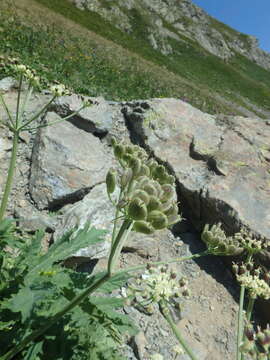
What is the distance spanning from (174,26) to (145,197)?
82.9 meters

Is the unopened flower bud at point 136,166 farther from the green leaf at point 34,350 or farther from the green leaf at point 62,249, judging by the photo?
the green leaf at point 34,350

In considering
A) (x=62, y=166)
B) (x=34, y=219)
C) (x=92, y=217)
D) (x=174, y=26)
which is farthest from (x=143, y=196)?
(x=174, y=26)

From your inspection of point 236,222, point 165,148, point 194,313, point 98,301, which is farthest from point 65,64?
point 98,301

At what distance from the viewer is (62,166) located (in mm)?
6898

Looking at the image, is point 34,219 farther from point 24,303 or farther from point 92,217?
point 24,303

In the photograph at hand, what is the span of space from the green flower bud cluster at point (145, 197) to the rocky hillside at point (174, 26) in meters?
45.8

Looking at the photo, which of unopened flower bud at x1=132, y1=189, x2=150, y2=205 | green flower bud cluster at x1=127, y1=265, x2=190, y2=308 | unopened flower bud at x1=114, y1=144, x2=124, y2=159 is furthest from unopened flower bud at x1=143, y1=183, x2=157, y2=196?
green flower bud cluster at x1=127, y1=265, x2=190, y2=308

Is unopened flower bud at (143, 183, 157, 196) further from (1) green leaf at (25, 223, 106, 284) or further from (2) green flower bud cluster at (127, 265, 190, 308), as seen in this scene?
(1) green leaf at (25, 223, 106, 284)

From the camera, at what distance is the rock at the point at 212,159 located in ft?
23.0

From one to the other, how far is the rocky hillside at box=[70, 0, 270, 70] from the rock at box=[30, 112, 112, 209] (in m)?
41.3

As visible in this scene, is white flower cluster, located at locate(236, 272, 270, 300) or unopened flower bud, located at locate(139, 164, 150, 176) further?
white flower cluster, located at locate(236, 272, 270, 300)

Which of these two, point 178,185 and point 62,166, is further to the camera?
point 178,185

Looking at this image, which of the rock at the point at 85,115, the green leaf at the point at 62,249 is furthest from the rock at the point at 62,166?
the green leaf at the point at 62,249

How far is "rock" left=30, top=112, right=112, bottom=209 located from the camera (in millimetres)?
6543
